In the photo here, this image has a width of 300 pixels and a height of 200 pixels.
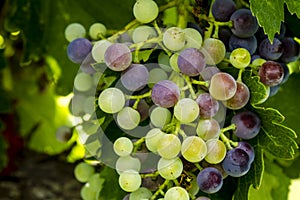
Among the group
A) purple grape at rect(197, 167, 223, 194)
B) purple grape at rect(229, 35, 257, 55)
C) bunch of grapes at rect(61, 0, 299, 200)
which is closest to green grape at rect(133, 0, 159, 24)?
bunch of grapes at rect(61, 0, 299, 200)

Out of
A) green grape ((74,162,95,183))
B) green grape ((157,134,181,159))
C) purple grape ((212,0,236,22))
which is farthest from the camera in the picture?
green grape ((74,162,95,183))

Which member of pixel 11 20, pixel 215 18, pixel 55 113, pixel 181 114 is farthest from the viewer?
pixel 55 113

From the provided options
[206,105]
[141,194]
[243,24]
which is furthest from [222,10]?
[141,194]

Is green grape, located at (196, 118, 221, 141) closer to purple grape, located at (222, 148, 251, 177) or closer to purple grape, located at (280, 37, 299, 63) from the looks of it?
purple grape, located at (222, 148, 251, 177)

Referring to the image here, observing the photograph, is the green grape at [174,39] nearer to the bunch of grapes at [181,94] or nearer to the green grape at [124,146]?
the bunch of grapes at [181,94]

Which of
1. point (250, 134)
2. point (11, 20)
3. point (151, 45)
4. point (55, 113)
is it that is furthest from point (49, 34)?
point (250, 134)

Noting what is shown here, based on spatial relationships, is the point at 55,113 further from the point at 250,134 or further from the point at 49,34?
the point at 250,134

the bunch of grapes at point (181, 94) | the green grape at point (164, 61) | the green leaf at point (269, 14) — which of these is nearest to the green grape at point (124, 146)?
the bunch of grapes at point (181, 94)
